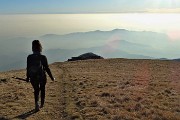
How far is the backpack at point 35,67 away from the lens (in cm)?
1590

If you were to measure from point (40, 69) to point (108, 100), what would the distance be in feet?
15.7

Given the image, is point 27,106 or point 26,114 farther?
point 27,106

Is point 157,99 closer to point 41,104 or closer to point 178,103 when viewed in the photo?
point 178,103

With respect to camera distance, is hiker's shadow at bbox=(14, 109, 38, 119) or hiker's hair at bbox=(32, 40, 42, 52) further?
hiker's hair at bbox=(32, 40, 42, 52)

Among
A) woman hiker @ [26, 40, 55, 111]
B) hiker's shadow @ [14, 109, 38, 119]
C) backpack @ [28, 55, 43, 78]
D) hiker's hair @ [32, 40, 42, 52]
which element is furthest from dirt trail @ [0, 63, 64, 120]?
hiker's hair @ [32, 40, 42, 52]

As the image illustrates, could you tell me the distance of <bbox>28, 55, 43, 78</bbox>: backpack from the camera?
1590 centimetres

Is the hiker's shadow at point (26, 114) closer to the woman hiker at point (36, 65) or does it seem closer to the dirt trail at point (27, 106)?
the dirt trail at point (27, 106)

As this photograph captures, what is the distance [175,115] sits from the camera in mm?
15367

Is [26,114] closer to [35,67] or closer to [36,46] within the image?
[35,67]

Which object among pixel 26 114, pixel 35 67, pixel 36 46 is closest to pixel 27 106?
pixel 26 114

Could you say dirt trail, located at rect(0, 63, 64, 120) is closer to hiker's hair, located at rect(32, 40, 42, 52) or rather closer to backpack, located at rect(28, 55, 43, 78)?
backpack, located at rect(28, 55, 43, 78)

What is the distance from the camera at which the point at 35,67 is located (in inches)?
627

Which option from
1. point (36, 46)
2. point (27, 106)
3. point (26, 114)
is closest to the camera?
point (26, 114)

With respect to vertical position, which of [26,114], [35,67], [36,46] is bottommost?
[26,114]
